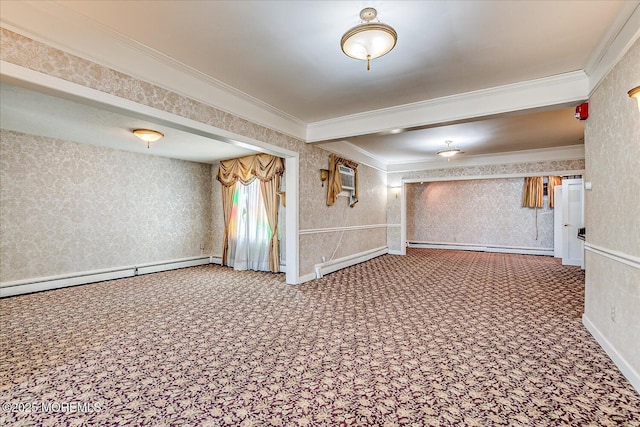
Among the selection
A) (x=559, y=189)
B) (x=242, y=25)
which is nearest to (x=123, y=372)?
(x=242, y=25)

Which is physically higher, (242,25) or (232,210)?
(242,25)

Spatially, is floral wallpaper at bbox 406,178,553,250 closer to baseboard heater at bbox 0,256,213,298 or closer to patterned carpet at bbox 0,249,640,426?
patterned carpet at bbox 0,249,640,426

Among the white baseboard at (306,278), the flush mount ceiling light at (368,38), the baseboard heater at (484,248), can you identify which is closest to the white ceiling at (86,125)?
the flush mount ceiling light at (368,38)

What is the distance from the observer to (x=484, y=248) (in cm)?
959

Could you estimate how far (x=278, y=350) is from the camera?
8.43 ft

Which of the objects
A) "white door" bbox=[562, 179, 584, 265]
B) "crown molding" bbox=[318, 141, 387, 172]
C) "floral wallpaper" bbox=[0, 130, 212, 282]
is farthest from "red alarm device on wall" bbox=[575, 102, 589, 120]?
"floral wallpaper" bbox=[0, 130, 212, 282]

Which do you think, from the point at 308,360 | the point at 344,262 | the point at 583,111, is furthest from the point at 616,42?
the point at 344,262

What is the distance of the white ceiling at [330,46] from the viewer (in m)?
2.22

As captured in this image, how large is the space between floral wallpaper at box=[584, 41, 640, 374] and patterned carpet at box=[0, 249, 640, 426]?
1.04ft

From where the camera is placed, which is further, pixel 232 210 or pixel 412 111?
pixel 232 210

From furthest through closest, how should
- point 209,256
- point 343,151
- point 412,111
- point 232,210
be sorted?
point 209,256, point 232,210, point 343,151, point 412,111

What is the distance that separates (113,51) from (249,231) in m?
4.33

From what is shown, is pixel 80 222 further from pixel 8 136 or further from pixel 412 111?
pixel 412 111

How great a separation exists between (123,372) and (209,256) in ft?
17.4
